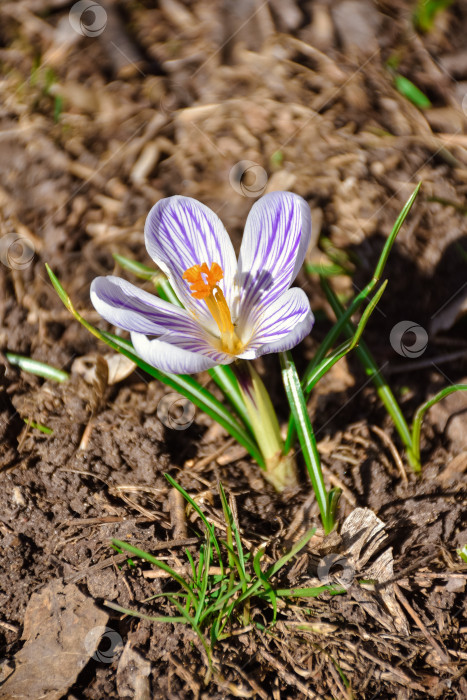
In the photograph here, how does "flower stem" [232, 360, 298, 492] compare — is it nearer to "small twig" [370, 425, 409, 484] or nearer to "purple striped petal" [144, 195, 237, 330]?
"purple striped petal" [144, 195, 237, 330]

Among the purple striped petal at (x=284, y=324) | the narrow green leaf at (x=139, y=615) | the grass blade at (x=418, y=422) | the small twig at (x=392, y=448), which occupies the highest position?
the purple striped petal at (x=284, y=324)

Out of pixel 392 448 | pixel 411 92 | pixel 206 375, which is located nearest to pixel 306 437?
pixel 392 448

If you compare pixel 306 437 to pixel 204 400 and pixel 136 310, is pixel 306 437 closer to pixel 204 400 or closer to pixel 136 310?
pixel 204 400

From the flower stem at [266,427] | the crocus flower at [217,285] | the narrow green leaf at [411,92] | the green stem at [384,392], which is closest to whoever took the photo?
the crocus flower at [217,285]

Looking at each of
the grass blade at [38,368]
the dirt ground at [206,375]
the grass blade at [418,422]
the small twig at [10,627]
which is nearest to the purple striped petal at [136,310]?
the dirt ground at [206,375]

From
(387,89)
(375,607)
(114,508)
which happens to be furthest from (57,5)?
(375,607)

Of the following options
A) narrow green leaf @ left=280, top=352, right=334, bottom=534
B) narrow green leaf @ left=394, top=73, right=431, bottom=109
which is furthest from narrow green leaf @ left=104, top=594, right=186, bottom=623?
narrow green leaf @ left=394, top=73, right=431, bottom=109

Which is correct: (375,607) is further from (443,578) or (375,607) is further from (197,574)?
(197,574)

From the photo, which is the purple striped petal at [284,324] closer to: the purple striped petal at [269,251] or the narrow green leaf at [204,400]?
the purple striped petal at [269,251]
